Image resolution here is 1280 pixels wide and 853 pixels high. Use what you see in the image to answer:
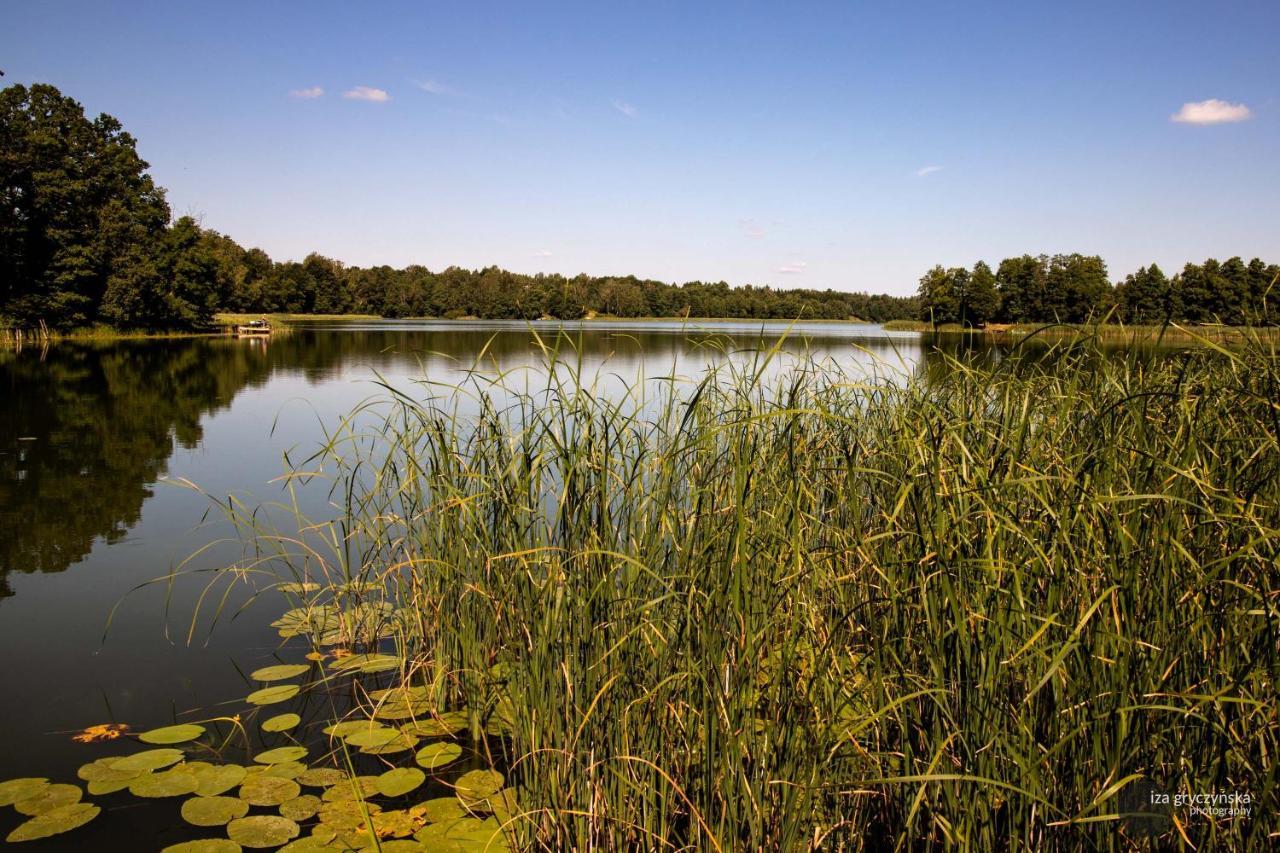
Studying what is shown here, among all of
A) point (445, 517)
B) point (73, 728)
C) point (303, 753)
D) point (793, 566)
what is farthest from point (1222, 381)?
point (73, 728)

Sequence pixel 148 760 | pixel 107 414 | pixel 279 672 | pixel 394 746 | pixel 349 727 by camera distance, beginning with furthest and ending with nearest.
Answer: pixel 107 414, pixel 279 672, pixel 349 727, pixel 394 746, pixel 148 760

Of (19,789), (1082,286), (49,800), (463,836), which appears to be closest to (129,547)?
(19,789)

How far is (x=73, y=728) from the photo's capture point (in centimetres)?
411

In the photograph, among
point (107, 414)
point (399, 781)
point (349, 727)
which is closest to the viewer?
point (399, 781)

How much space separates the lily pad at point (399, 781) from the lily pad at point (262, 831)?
0.40 meters

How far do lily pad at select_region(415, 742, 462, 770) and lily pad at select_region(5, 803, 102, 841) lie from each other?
1353mm

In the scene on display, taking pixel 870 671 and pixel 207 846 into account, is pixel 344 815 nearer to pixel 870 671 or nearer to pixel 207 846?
pixel 207 846

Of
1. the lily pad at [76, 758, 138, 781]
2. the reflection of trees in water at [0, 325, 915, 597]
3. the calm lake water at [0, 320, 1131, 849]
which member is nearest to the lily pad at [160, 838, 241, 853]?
the calm lake water at [0, 320, 1131, 849]

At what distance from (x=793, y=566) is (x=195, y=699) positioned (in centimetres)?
383

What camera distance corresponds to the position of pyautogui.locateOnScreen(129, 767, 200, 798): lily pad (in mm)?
3361

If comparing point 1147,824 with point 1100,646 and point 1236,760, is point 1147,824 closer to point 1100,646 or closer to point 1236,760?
point 1236,760

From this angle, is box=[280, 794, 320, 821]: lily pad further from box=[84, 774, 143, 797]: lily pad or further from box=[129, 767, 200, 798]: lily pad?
box=[84, 774, 143, 797]: lily pad

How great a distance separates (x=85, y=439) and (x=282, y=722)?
455 inches

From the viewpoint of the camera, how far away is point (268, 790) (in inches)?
133
